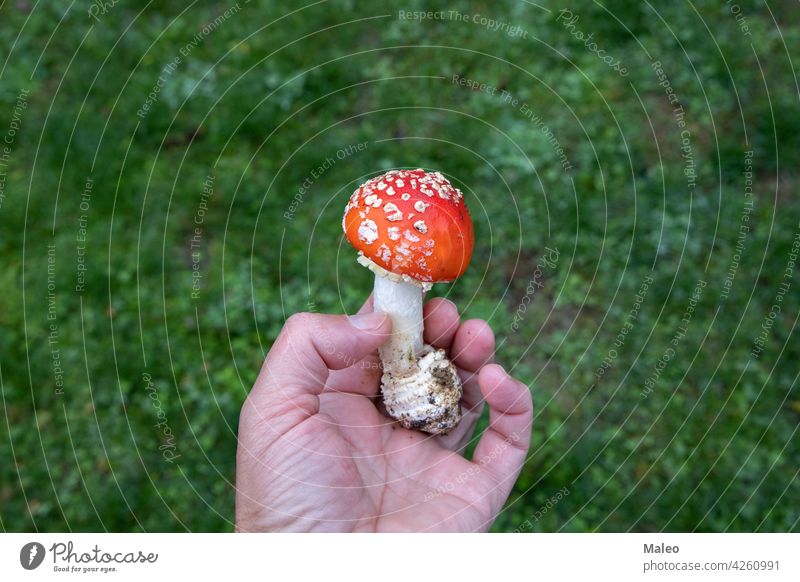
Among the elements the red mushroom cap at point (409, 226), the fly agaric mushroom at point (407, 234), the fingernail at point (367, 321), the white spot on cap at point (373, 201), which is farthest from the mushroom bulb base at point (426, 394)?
the white spot on cap at point (373, 201)

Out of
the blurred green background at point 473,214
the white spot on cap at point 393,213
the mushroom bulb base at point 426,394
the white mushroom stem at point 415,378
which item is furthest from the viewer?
the blurred green background at point 473,214

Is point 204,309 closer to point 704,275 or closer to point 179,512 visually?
point 179,512

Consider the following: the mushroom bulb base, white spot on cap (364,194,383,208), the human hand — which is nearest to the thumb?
the human hand

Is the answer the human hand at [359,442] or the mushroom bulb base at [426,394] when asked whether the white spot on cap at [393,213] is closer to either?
the human hand at [359,442]

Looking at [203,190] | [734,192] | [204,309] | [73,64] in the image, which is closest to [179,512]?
[204,309]

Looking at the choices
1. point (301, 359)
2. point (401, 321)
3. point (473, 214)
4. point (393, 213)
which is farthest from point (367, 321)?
point (473, 214)

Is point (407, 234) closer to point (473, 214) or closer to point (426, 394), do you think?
point (426, 394)

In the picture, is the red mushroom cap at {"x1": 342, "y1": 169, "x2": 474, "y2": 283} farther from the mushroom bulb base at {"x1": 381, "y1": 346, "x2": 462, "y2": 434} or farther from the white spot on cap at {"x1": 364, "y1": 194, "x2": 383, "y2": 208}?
the mushroom bulb base at {"x1": 381, "y1": 346, "x2": 462, "y2": 434}
